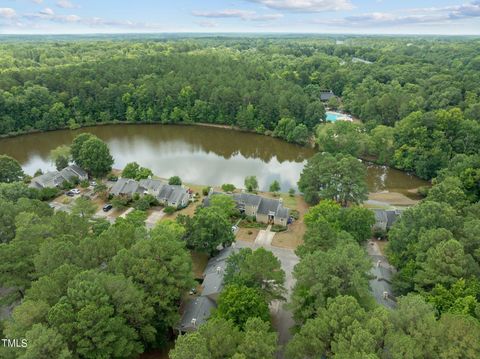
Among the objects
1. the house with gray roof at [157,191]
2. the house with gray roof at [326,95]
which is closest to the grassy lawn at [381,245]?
the house with gray roof at [157,191]

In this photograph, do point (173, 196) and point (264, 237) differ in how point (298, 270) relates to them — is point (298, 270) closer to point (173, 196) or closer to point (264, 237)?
point (264, 237)

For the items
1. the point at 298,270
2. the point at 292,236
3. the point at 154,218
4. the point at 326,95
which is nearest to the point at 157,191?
the point at 154,218

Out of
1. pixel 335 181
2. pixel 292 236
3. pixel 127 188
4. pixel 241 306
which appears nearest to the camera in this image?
pixel 241 306

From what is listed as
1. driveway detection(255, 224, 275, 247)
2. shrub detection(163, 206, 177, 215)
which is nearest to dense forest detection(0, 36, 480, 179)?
driveway detection(255, 224, 275, 247)

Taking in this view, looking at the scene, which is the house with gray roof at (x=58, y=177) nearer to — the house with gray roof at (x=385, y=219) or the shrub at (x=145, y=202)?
the shrub at (x=145, y=202)

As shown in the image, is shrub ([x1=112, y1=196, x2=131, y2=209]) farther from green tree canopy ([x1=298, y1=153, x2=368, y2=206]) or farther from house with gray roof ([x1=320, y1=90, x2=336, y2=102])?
house with gray roof ([x1=320, y1=90, x2=336, y2=102])

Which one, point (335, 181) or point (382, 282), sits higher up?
point (335, 181)
